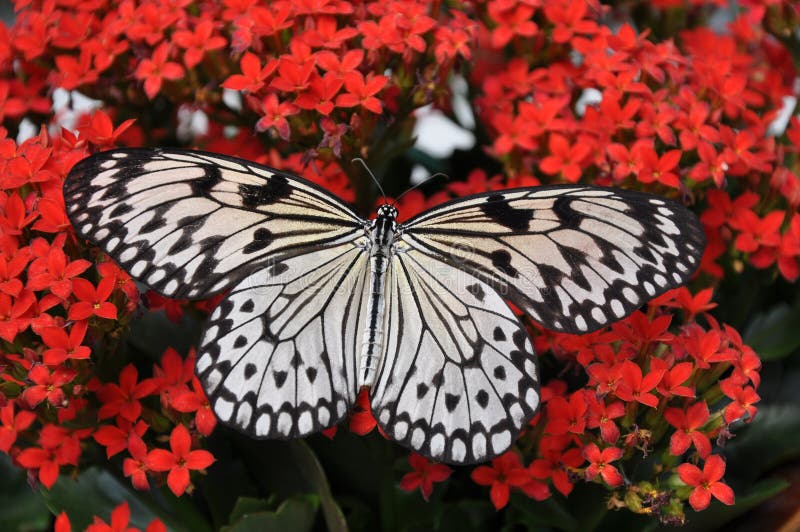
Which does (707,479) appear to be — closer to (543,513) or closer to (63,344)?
(543,513)

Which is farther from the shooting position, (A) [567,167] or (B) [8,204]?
(A) [567,167]

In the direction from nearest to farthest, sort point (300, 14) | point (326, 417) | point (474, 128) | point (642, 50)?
point (326, 417), point (300, 14), point (642, 50), point (474, 128)

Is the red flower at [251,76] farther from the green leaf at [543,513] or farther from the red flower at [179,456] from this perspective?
the green leaf at [543,513]

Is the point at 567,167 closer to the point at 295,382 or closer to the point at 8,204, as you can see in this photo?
the point at 295,382

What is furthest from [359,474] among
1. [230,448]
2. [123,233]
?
[123,233]

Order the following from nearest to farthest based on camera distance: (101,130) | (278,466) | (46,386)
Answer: (46,386) → (101,130) → (278,466)

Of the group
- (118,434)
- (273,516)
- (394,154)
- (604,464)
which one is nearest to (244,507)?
(273,516)

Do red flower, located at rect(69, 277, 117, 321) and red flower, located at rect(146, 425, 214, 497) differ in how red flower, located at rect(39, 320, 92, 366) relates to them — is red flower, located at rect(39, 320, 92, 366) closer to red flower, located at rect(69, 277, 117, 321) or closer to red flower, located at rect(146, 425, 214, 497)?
red flower, located at rect(69, 277, 117, 321)
